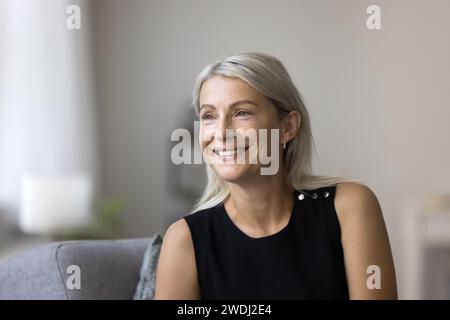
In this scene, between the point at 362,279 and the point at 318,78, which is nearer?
the point at 362,279

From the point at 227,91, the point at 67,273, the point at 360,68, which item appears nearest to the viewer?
the point at 227,91

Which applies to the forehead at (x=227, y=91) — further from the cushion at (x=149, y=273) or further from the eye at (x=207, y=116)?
the cushion at (x=149, y=273)

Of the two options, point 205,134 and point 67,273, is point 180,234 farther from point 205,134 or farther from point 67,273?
point 67,273

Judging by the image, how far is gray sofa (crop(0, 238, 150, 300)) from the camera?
1.19 metres

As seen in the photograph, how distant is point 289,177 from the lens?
39.3 inches

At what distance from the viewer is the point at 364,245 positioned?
94 cm

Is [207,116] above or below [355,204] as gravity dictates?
above

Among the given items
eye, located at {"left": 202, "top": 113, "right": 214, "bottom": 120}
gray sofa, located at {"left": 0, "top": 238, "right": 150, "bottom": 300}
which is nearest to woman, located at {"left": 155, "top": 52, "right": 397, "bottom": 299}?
eye, located at {"left": 202, "top": 113, "right": 214, "bottom": 120}

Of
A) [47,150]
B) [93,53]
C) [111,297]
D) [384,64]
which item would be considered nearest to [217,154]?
[111,297]

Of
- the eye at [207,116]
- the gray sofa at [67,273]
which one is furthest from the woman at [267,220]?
the gray sofa at [67,273]

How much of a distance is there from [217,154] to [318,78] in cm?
32

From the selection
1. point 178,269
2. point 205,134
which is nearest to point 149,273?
point 178,269

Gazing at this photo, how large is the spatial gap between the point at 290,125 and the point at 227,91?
0.36 ft
